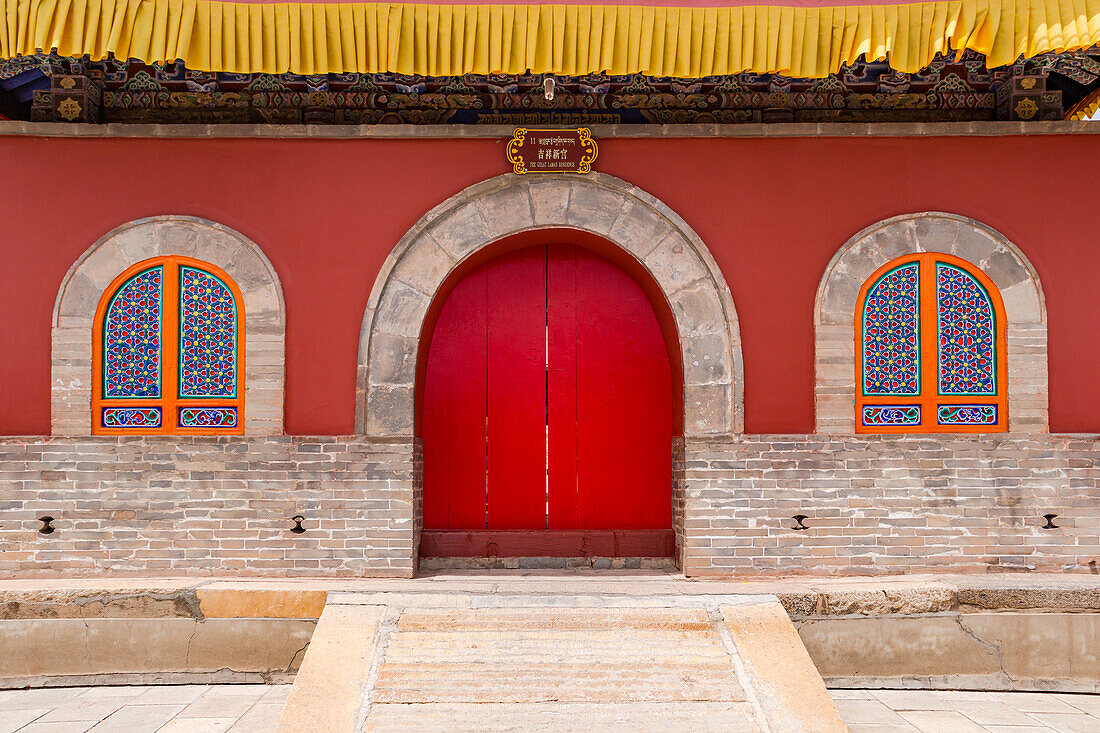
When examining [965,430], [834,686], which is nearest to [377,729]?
[834,686]

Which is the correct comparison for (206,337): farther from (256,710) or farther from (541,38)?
(541,38)

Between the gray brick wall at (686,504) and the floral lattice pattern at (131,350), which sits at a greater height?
the floral lattice pattern at (131,350)

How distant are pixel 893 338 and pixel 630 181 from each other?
191 cm

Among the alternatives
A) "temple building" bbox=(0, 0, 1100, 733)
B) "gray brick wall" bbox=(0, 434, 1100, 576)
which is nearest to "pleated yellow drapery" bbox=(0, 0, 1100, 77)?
"temple building" bbox=(0, 0, 1100, 733)

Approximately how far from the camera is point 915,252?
5.28m

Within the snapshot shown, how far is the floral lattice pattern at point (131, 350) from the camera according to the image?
522cm

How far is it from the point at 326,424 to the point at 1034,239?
458 centimetres

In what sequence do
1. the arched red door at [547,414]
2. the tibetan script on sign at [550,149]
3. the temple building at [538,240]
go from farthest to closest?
the arched red door at [547,414] → the tibetan script on sign at [550,149] → the temple building at [538,240]

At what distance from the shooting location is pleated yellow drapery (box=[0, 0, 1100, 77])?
4.39 m

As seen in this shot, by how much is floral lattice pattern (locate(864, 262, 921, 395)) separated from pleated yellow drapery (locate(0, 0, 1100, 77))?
4.66 feet

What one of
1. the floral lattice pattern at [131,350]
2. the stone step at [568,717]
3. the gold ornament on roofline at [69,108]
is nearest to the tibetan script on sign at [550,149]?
the floral lattice pattern at [131,350]

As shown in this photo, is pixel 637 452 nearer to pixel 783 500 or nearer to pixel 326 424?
pixel 783 500

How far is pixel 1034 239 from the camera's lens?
209 inches

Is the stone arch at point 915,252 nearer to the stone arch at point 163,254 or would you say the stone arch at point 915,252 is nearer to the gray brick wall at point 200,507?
the gray brick wall at point 200,507
